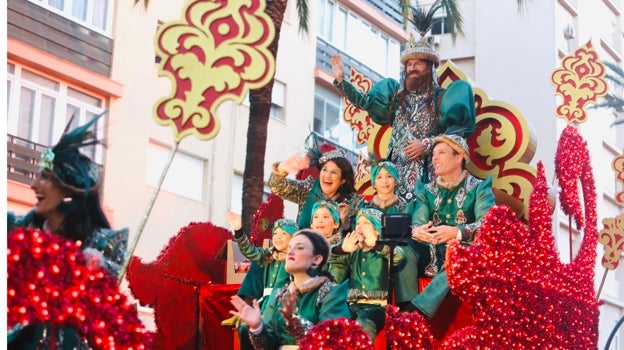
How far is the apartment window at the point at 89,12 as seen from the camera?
14969mm

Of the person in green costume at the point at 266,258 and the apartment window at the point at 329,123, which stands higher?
the apartment window at the point at 329,123

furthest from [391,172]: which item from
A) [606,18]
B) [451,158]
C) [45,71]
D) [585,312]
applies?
[606,18]

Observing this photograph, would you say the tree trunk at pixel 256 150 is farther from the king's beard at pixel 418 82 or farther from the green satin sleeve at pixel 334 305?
the green satin sleeve at pixel 334 305

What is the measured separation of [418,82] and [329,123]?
12465 mm

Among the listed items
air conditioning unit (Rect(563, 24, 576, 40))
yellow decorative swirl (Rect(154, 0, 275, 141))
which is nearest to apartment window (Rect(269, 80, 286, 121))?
air conditioning unit (Rect(563, 24, 576, 40))

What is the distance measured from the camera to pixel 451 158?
727 cm

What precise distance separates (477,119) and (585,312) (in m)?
1.95

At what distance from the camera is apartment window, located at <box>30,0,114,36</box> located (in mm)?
14969

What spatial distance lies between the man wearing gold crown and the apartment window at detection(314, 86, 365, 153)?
38.3 ft

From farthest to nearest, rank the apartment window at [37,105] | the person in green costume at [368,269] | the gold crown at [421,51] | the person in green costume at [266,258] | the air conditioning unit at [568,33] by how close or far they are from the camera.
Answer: the air conditioning unit at [568,33], the apartment window at [37,105], the gold crown at [421,51], the person in green costume at [266,258], the person in green costume at [368,269]

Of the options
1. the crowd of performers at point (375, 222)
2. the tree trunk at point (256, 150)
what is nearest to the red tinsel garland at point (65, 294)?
the crowd of performers at point (375, 222)

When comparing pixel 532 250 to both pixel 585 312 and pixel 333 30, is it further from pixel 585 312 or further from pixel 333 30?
pixel 333 30

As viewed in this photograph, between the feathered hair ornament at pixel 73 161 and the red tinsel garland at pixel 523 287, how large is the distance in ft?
7.46

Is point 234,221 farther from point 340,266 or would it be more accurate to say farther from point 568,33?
point 568,33
